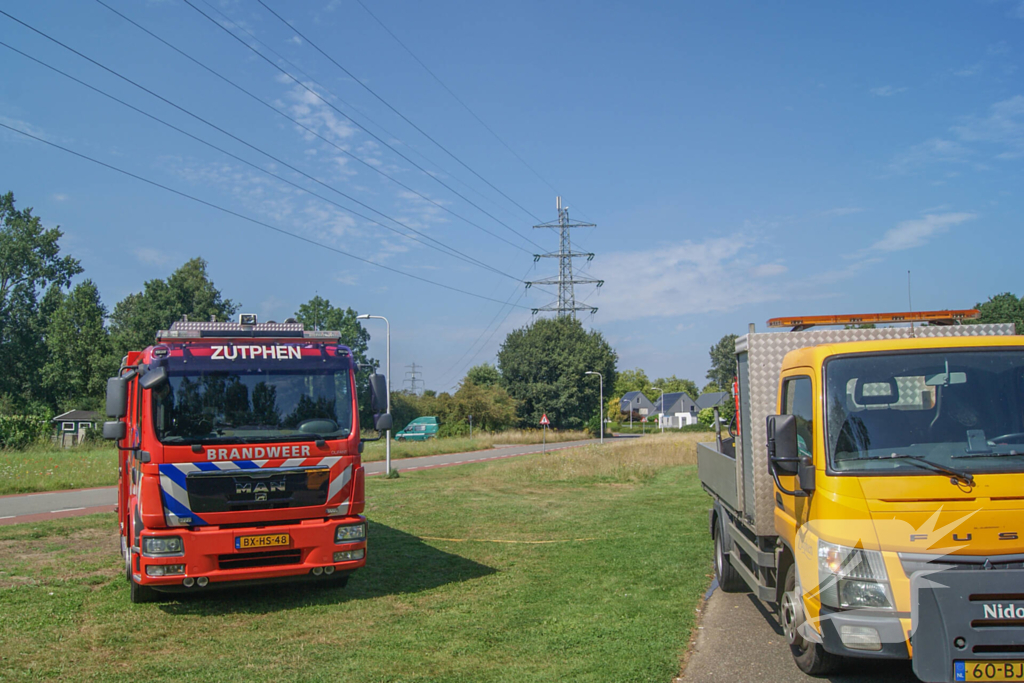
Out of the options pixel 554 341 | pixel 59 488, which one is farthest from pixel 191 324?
pixel 554 341

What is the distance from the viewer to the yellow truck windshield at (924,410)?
180 inches

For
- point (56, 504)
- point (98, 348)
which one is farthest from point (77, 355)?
point (56, 504)

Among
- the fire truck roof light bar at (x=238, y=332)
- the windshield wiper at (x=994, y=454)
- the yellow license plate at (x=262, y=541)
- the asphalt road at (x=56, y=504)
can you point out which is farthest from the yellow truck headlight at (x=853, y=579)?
the asphalt road at (x=56, y=504)

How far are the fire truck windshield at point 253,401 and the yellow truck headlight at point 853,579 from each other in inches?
200

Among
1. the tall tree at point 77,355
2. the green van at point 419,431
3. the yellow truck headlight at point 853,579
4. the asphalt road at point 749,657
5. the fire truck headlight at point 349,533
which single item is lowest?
the green van at point 419,431

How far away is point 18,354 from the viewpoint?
5809 cm

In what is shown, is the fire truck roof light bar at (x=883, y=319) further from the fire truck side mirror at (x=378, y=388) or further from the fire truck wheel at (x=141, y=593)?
the fire truck wheel at (x=141, y=593)

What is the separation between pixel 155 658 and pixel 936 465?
19.8 ft

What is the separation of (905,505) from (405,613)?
197 inches

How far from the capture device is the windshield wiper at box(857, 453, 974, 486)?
14.3 feet

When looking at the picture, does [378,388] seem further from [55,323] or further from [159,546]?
[55,323]

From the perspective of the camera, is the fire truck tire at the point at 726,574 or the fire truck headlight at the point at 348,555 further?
the fire truck tire at the point at 726,574

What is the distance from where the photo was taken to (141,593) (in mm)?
7762

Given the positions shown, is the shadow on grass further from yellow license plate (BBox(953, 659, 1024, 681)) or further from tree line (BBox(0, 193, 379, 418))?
tree line (BBox(0, 193, 379, 418))
